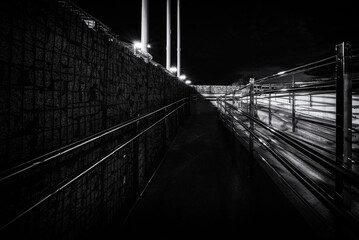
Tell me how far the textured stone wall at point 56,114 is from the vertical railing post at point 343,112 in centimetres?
162

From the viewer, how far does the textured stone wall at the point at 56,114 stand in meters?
0.86

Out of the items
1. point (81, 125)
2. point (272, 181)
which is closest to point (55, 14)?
point (81, 125)

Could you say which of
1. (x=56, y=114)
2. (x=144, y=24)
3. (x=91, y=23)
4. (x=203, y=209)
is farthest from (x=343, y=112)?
(x=144, y=24)

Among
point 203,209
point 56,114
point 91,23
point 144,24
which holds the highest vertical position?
point 144,24

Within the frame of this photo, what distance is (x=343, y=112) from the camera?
3.84ft

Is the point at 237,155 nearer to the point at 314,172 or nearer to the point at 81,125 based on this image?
the point at 314,172

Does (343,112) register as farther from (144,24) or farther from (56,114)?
(144,24)

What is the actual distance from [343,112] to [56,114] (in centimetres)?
184

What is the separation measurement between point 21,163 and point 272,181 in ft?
8.74

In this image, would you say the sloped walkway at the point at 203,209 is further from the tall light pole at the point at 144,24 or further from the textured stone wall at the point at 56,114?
the tall light pole at the point at 144,24

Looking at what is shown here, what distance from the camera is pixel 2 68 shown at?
0.83 m

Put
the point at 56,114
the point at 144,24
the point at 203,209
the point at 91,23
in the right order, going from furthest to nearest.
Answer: the point at 144,24, the point at 203,209, the point at 91,23, the point at 56,114

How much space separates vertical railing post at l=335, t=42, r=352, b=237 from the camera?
3.75 ft

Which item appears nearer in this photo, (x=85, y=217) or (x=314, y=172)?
(x=85, y=217)
